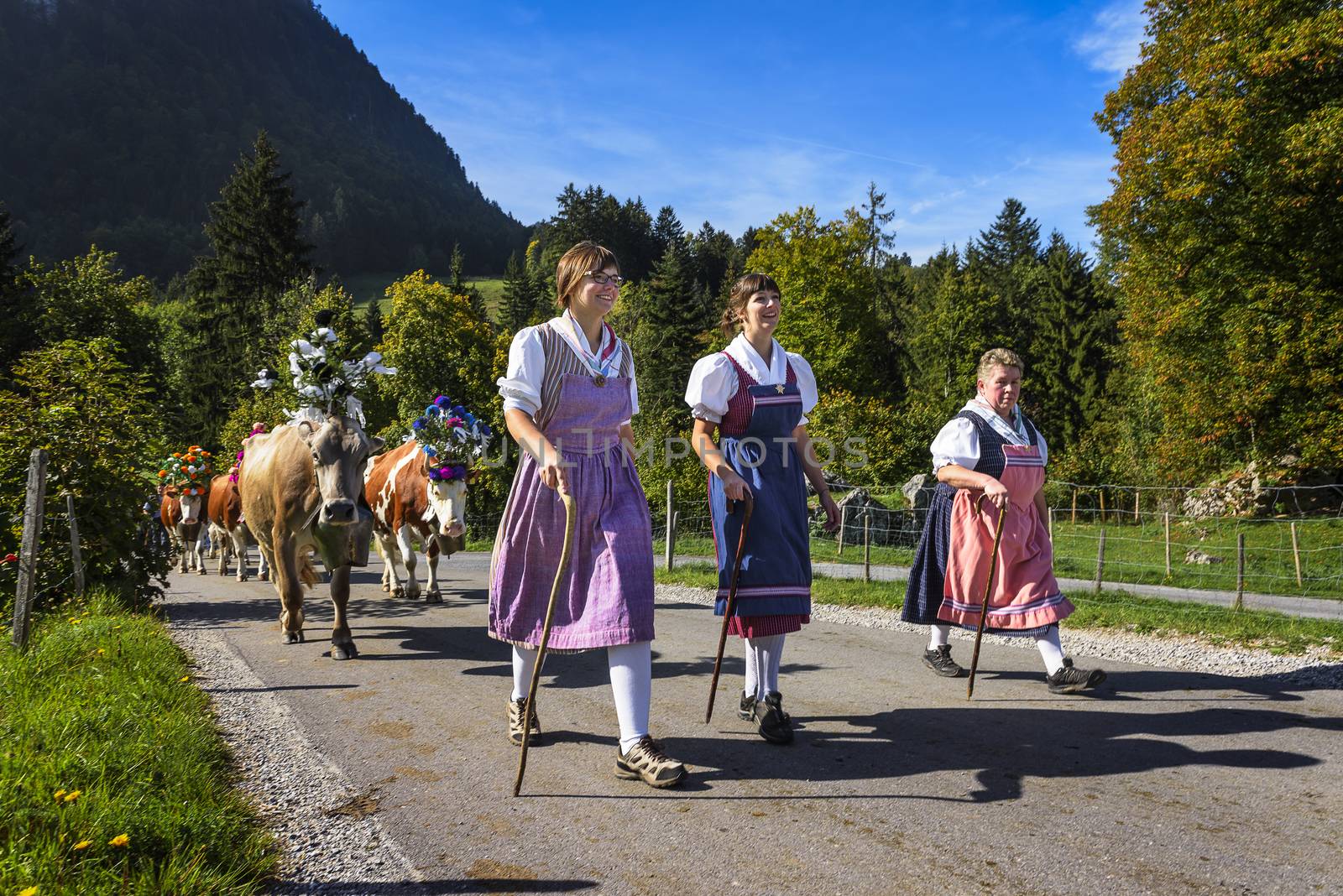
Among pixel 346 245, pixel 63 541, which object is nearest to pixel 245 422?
pixel 63 541

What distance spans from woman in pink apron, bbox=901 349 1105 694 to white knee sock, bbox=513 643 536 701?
2.61 m

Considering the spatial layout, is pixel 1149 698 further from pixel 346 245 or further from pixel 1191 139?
pixel 346 245

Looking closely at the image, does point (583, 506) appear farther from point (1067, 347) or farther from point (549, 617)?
point (1067, 347)

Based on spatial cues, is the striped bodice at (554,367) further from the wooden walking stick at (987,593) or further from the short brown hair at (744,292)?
the wooden walking stick at (987,593)

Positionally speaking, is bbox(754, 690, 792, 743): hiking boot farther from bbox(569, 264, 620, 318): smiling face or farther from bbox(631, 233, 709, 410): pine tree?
bbox(631, 233, 709, 410): pine tree

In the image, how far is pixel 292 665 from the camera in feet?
21.1

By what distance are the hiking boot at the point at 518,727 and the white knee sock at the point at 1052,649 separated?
3.01m

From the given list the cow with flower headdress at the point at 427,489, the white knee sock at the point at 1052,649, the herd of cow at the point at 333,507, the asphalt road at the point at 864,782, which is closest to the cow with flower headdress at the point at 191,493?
the cow with flower headdress at the point at 427,489

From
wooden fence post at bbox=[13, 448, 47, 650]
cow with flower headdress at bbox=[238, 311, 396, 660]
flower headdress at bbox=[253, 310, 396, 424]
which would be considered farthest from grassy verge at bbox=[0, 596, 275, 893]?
flower headdress at bbox=[253, 310, 396, 424]

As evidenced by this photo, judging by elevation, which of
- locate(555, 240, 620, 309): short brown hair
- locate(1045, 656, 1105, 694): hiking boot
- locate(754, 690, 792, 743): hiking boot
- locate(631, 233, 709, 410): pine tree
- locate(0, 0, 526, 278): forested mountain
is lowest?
locate(754, 690, 792, 743): hiking boot

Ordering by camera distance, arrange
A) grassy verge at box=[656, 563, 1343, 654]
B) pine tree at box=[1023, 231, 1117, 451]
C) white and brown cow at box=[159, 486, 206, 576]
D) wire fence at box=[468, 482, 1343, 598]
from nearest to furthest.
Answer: grassy verge at box=[656, 563, 1343, 654], wire fence at box=[468, 482, 1343, 598], white and brown cow at box=[159, 486, 206, 576], pine tree at box=[1023, 231, 1117, 451]

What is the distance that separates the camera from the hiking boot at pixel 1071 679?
200 inches

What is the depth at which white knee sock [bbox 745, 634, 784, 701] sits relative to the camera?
450cm

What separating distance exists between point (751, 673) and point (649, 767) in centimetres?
119
